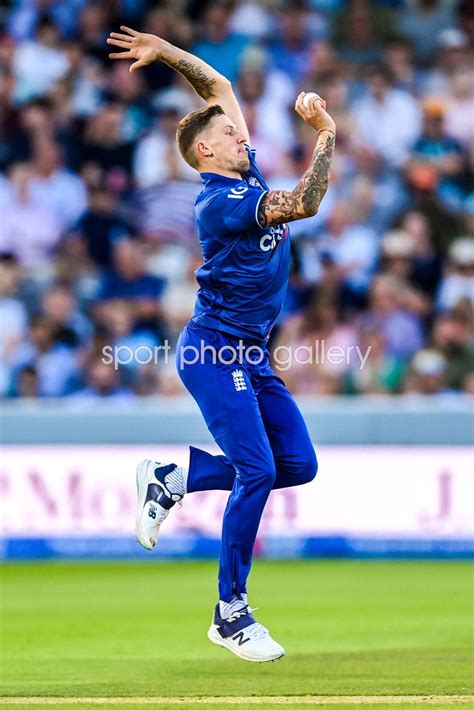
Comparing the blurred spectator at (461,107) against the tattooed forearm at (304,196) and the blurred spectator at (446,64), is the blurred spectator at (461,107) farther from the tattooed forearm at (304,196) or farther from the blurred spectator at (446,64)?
the tattooed forearm at (304,196)

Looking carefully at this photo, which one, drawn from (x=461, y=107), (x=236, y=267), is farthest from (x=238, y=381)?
(x=461, y=107)

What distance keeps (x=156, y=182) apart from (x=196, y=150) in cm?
769

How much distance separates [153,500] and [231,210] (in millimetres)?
1591

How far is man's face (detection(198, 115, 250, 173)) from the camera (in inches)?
272

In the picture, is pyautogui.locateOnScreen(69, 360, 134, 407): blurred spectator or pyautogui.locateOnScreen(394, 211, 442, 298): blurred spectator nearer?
pyautogui.locateOnScreen(69, 360, 134, 407): blurred spectator

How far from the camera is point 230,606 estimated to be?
22.3 ft

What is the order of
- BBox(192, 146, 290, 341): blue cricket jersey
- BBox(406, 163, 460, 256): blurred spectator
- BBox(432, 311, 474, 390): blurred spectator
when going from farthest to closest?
1. BBox(406, 163, 460, 256): blurred spectator
2. BBox(432, 311, 474, 390): blurred spectator
3. BBox(192, 146, 290, 341): blue cricket jersey

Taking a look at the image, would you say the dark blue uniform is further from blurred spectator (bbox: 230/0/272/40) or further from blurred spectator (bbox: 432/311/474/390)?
blurred spectator (bbox: 230/0/272/40)

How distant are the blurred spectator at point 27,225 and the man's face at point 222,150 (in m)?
7.67

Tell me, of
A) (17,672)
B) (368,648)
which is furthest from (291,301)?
(17,672)

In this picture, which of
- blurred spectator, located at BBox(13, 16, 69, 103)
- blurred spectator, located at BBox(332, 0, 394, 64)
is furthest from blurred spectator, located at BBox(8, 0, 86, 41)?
blurred spectator, located at BBox(332, 0, 394, 64)

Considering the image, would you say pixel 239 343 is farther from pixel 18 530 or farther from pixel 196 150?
pixel 18 530

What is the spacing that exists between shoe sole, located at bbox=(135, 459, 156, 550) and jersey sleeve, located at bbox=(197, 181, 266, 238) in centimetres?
135

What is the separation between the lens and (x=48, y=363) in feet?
43.9
